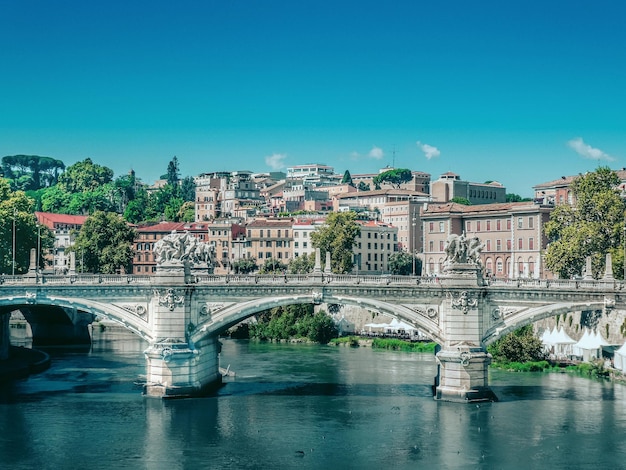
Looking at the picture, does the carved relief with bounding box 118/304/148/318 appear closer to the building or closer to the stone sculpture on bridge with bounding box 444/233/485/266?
the stone sculpture on bridge with bounding box 444/233/485/266

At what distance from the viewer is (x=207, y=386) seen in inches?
2247

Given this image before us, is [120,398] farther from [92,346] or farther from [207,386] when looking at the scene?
[92,346]

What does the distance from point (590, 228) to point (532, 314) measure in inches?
955

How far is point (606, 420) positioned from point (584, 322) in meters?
21.5

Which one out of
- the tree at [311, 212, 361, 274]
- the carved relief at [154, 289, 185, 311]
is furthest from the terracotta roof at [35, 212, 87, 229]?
the carved relief at [154, 289, 185, 311]

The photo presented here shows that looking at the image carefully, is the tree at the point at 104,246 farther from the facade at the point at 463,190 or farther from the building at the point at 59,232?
the facade at the point at 463,190

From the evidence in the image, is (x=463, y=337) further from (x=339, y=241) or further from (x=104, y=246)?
(x=104, y=246)

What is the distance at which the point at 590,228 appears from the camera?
2950 inches

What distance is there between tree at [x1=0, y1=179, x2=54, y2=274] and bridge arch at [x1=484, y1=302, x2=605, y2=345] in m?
42.5

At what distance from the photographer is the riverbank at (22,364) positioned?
6438 centimetres

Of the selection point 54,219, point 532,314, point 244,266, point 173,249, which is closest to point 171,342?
point 173,249

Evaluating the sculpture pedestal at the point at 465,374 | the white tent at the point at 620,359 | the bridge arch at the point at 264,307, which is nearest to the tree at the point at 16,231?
the bridge arch at the point at 264,307

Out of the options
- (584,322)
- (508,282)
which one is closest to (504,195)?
(584,322)

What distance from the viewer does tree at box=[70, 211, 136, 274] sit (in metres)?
106
